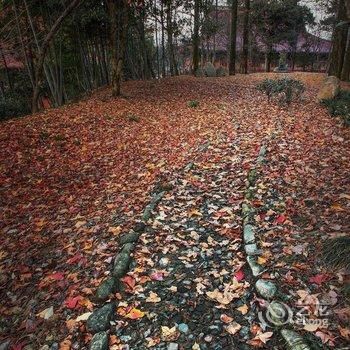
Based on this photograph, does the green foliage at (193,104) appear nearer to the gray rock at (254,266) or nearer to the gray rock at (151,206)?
the gray rock at (151,206)

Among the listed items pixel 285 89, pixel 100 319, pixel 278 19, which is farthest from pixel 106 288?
pixel 278 19

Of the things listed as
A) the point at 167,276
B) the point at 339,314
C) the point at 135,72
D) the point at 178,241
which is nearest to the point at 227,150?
the point at 178,241

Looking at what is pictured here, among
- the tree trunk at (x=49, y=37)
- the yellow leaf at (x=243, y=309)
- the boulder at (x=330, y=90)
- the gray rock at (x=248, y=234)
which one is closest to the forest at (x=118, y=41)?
the tree trunk at (x=49, y=37)

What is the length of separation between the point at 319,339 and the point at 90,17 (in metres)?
15.1

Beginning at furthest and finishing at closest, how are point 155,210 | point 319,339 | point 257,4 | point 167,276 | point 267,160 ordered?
point 257,4 → point 267,160 → point 155,210 → point 167,276 → point 319,339

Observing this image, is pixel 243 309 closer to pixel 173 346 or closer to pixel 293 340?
pixel 293 340

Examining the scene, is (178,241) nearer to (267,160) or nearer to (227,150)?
(267,160)

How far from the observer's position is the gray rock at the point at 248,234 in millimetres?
3799

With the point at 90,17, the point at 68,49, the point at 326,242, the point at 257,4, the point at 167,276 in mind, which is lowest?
the point at 167,276

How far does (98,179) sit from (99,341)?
3.74m

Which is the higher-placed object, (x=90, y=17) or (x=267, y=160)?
(x=90, y=17)

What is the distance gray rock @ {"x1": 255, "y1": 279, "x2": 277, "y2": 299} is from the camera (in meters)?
3.01

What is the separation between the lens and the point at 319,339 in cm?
255

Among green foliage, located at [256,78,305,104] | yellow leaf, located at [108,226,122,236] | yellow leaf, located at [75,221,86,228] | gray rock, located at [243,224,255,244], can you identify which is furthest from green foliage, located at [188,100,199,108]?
gray rock, located at [243,224,255,244]
